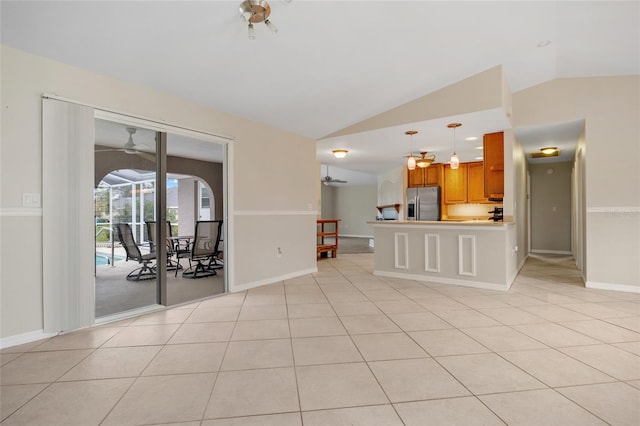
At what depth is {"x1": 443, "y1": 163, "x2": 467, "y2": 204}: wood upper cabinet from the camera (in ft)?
26.1

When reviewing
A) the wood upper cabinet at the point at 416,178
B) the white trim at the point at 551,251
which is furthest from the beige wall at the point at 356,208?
the white trim at the point at 551,251

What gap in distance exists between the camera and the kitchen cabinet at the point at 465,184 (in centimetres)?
778

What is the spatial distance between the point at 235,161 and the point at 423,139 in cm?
330

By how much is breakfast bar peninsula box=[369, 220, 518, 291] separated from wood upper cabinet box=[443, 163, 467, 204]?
2860 millimetres

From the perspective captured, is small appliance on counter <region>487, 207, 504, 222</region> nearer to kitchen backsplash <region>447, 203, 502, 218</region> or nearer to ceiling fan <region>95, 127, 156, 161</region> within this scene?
kitchen backsplash <region>447, 203, 502, 218</region>

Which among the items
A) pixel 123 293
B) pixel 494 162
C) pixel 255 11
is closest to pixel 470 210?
pixel 494 162

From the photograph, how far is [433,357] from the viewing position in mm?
2318

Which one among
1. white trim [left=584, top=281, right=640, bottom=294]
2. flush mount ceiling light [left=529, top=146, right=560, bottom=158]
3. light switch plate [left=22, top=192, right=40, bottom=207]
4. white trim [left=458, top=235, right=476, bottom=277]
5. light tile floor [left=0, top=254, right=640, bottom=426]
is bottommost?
light tile floor [left=0, top=254, right=640, bottom=426]

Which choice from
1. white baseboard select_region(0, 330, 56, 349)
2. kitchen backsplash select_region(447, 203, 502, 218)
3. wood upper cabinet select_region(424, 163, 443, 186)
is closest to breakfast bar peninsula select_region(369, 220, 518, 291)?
kitchen backsplash select_region(447, 203, 502, 218)

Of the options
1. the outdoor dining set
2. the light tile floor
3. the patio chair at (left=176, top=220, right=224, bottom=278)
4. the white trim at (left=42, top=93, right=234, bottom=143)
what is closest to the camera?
the light tile floor

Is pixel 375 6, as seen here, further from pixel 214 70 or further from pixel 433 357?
pixel 433 357

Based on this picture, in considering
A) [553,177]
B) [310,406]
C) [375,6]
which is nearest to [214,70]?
[375,6]

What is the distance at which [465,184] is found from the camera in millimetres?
7957

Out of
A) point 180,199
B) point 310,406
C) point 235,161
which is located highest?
point 235,161
